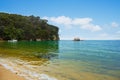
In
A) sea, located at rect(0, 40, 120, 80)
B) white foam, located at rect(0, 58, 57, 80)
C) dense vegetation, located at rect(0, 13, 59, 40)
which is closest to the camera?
white foam, located at rect(0, 58, 57, 80)

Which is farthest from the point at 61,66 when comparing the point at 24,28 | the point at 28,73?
the point at 24,28

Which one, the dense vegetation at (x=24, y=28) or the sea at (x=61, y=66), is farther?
the dense vegetation at (x=24, y=28)

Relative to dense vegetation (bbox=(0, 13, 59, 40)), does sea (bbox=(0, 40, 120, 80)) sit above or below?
below

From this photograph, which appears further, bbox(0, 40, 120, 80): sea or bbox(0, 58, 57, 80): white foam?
bbox(0, 40, 120, 80): sea

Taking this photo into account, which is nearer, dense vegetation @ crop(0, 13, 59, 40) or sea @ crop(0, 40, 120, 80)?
sea @ crop(0, 40, 120, 80)

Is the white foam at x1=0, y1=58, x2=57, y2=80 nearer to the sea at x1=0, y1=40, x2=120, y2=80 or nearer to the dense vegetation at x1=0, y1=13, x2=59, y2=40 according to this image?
Answer: the sea at x1=0, y1=40, x2=120, y2=80

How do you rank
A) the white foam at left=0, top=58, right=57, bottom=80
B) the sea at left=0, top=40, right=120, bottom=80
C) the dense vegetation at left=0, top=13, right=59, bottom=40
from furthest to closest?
the dense vegetation at left=0, top=13, right=59, bottom=40 < the sea at left=0, top=40, right=120, bottom=80 < the white foam at left=0, top=58, right=57, bottom=80

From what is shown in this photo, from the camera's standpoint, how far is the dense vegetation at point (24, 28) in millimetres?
131500

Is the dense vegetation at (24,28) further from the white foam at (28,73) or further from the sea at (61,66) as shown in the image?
the white foam at (28,73)

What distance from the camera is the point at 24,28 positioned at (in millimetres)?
155500

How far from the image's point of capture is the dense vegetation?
131500mm

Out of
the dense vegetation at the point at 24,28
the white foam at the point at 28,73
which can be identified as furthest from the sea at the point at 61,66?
the dense vegetation at the point at 24,28

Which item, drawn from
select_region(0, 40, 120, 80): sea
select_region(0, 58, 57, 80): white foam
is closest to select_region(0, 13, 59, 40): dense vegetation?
select_region(0, 40, 120, 80): sea

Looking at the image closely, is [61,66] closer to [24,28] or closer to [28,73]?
[28,73]
